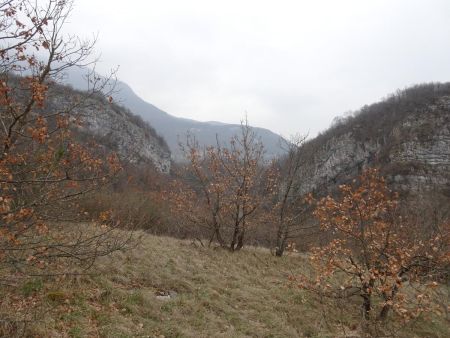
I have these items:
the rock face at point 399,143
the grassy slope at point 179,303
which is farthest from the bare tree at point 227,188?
the rock face at point 399,143

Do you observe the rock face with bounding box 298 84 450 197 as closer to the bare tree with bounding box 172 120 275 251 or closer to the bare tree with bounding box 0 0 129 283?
the bare tree with bounding box 172 120 275 251

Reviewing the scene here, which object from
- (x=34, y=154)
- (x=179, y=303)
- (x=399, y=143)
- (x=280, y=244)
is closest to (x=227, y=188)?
(x=280, y=244)

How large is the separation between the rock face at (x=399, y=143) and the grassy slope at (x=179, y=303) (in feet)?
149

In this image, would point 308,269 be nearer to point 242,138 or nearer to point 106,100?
point 242,138

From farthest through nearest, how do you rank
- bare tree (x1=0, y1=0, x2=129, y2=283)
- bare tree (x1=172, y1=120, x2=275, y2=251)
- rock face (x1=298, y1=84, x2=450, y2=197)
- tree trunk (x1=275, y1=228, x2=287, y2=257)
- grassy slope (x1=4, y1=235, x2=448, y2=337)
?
rock face (x1=298, y1=84, x2=450, y2=197), tree trunk (x1=275, y1=228, x2=287, y2=257), bare tree (x1=172, y1=120, x2=275, y2=251), grassy slope (x1=4, y1=235, x2=448, y2=337), bare tree (x1=0, y1=0, x2=129, y2=283)

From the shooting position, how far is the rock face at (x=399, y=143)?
63812mm

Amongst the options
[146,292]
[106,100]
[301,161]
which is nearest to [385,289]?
[146,292]

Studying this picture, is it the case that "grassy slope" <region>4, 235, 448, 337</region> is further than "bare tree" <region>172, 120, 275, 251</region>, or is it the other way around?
"bare tree" <region>172, 120, 275, 251</region>

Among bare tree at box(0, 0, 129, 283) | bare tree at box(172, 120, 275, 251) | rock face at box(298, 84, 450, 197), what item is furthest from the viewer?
rock face at box(298, 84, 450, 197)

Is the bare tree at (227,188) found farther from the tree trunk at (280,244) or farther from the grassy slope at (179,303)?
the grassy slope at (179,303)

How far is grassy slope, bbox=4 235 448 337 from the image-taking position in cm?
748

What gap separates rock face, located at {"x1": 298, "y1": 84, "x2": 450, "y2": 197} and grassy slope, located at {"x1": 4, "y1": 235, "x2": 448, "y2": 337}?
45321 millimetres

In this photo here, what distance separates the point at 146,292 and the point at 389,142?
76258mm

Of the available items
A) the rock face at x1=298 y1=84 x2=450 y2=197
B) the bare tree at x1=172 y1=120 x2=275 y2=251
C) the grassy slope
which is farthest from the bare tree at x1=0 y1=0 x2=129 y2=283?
the rock face at x1=298 y1=84 x2=450 y2=197
